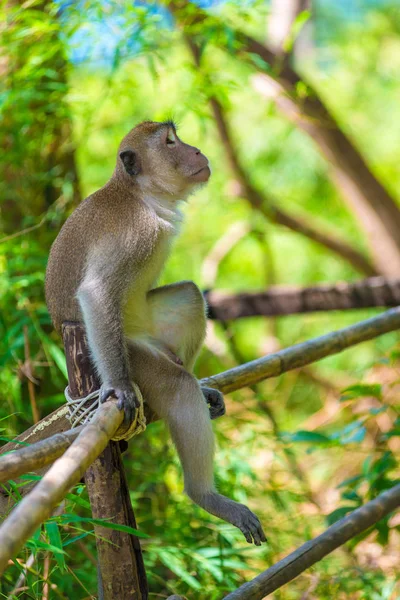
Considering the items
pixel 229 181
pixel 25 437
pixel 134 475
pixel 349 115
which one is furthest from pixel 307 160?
pixel 25 437

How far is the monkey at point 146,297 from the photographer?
2512 millimetres

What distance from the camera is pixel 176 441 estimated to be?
254cm

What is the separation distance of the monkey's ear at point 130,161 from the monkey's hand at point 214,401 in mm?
892

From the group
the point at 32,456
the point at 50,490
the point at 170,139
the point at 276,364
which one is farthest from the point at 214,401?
the point at 50,490

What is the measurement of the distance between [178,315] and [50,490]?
163 centimetres

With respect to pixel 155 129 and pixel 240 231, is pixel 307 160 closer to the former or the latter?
pixel 240 231

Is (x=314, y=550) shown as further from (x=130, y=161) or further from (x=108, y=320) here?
(x=130, y=161)

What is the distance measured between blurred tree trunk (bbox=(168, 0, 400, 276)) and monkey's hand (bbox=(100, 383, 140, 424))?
10.6 feet

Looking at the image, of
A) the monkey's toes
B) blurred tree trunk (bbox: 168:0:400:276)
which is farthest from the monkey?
blurred tree trunk (bbox: 168:0:400:276)

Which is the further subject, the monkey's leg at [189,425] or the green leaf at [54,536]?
the monkey's leg at [189,425]

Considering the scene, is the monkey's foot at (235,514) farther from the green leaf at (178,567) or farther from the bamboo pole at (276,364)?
the green leaf at (178,567)

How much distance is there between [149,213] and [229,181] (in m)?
4.18

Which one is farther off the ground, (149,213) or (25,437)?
(149,213)

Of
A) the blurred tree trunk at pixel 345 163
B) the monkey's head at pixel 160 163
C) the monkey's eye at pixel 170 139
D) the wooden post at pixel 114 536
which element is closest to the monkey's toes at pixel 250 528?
the wooden post at pixel 114 536
